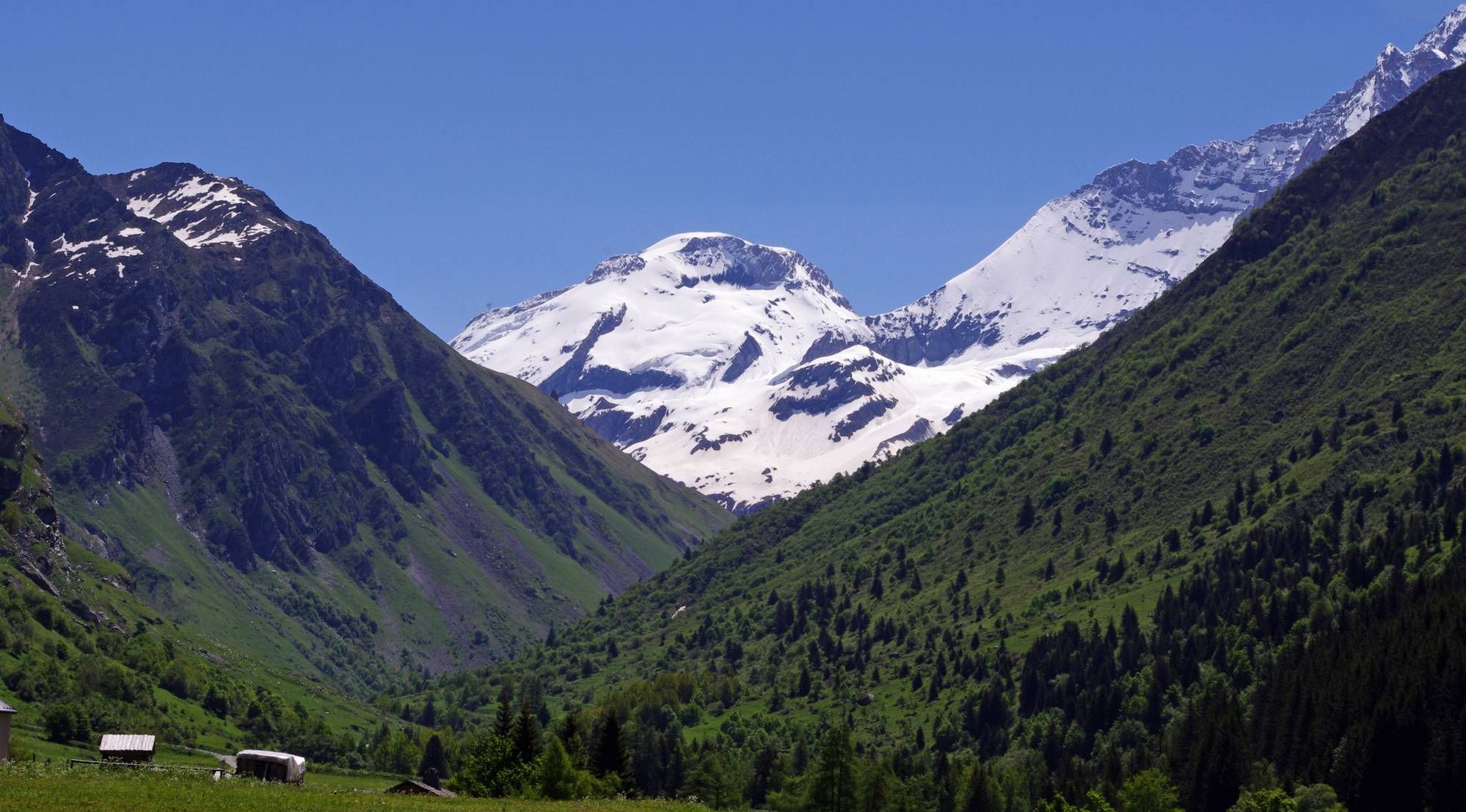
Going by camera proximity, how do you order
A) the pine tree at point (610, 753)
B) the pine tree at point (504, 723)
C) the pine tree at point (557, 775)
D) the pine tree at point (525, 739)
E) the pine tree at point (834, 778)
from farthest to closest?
the pine tree at point (504, 723) < the pine tree at point (834, 778) < the pine tree at point (610, 753) < the pine tree at point (525, 739) < the pine tree at point (557, 775)

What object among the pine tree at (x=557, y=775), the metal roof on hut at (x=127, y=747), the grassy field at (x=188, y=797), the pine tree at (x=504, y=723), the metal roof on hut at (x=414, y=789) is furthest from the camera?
the pine tree at (x=504, y=723)

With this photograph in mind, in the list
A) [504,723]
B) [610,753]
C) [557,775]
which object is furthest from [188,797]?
[504,723]

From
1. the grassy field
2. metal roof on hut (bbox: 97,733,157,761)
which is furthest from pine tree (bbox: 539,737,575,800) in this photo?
metal roof on hut (bbox: 97,733,157,761)

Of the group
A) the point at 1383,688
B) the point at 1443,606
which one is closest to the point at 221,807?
the point at 1383,688

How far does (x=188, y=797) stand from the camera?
95.2m

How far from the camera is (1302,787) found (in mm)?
169625

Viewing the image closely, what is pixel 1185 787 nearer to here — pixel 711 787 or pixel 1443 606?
pixel 1443 606

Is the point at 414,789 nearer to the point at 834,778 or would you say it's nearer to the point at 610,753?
the point at 610,753

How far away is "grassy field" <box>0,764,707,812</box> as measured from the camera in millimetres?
89125

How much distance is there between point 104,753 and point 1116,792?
114 meters

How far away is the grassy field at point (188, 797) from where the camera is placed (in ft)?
292

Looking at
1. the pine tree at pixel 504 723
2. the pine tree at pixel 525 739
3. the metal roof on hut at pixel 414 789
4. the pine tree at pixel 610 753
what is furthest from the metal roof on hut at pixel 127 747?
the pine tree at pixel 610 753

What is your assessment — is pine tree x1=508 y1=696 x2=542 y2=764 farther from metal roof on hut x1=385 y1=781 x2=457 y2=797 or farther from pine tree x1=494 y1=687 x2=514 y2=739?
metal roof on hut x1=385 y1=781 x2=457 y2=797

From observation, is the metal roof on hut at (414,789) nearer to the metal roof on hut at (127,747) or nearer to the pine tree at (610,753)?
the metal roof on hut at (127,747)
